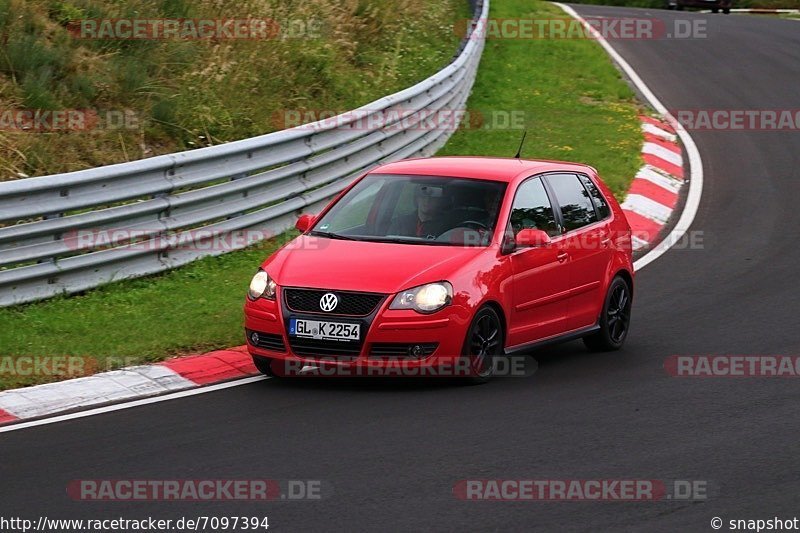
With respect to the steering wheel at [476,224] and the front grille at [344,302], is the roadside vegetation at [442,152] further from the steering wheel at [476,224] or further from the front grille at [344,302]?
the steering wheel at [476,224]

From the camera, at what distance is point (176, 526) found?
20.5ft

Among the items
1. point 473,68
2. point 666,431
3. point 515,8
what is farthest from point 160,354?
point 515,8

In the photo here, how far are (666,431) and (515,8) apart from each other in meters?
24.3

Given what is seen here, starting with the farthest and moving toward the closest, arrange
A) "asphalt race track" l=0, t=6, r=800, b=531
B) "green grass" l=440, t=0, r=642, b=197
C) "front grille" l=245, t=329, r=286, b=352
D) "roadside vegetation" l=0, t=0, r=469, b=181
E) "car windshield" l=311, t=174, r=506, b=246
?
1. "green grass" l=440, t=0, r=642, b=197
2. "roadside vegetation" l=0, t=0, r=469, b=181
3. "car windshield" l=311, t=174, r=506, b=246
4. "front grille" l=245, t=329, r=286, b=352
5. "asphalt race track" l=0, t=6, r=800, b=531

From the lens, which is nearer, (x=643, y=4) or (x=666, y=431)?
(x=666, y=431)

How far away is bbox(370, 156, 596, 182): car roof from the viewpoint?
408 inches

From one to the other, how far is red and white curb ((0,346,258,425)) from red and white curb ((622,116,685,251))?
7.06 meters

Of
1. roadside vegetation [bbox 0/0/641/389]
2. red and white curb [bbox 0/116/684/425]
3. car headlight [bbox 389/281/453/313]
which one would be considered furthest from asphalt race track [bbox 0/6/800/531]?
roadside vegetation [bbox 0/0/641/389]

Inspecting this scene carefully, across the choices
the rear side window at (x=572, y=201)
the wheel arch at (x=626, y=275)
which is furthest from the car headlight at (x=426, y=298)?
the wheel arch at (x=626, y=275)

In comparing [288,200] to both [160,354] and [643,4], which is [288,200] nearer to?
[160,354]

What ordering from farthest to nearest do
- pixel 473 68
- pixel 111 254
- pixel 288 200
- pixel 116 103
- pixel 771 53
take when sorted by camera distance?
1. pixel 771 53
2. pixel 473 68
3. pixel 116 103
4. pixel 288 200
5. pixel 111 254

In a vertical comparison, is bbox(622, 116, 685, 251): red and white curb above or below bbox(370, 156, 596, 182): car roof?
below

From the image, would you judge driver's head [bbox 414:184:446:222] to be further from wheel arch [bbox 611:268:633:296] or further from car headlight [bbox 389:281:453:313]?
wheel arch [bbox 611:268:633:296]

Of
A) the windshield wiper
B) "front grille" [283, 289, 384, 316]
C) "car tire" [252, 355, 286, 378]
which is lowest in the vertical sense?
"car tire" [252, 355, 286, 378]
